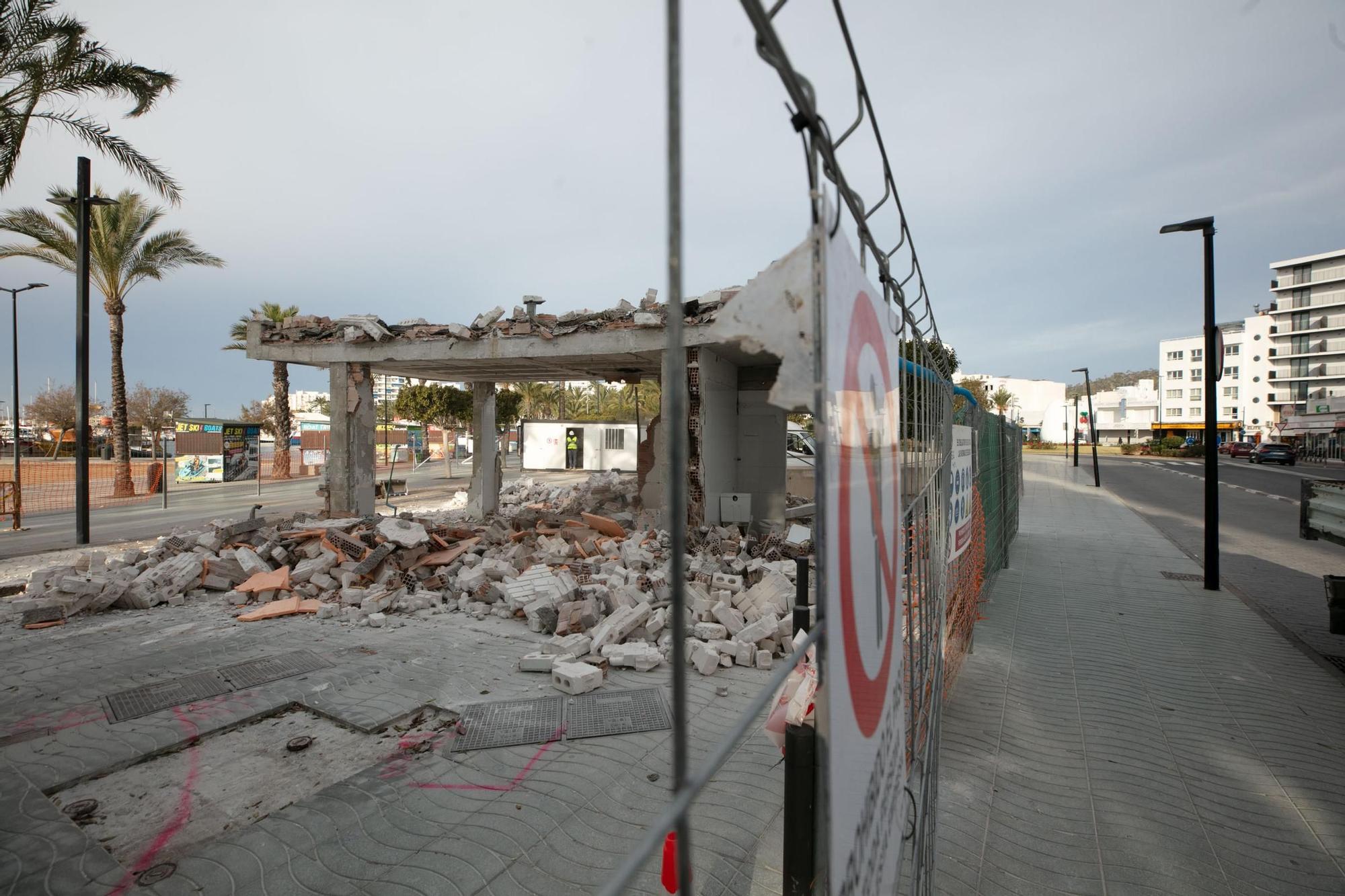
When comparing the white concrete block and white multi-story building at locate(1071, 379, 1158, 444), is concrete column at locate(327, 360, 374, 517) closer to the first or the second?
the white concrete block

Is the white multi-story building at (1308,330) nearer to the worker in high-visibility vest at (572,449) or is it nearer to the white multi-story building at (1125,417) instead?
the white multi-story building at (1125,417)

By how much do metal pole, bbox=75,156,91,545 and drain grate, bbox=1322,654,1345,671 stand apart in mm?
17617

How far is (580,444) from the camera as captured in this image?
34.8m

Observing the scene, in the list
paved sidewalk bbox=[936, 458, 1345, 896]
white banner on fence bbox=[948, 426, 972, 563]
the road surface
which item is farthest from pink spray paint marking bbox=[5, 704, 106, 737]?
the road surface

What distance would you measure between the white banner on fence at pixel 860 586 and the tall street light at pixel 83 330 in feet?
51.0

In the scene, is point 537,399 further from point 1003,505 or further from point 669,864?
point 669,864

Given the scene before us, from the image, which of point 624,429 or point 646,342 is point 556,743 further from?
point 624,429

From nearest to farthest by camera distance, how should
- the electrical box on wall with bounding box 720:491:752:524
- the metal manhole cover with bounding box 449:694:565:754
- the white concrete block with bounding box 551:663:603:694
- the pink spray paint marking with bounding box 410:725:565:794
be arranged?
the pink spray paint marking with bounding box 410:725:565:794 < the metal manhole cover with bounding box 449:694:565:754 < the white concrete block with bounding box 551:663:603:694 < the electrical box on wall with bounding box 720:491:752:524

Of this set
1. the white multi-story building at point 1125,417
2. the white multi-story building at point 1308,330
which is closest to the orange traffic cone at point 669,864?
the white multi-story building at point 1308,330

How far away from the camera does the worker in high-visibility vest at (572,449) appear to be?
1368 inches

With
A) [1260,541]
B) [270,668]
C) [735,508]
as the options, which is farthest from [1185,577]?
[270,668]

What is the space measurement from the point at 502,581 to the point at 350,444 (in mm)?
5323

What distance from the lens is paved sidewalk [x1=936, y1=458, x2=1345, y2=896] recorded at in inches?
114

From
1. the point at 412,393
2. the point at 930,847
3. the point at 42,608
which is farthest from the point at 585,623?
the point at 412,393
